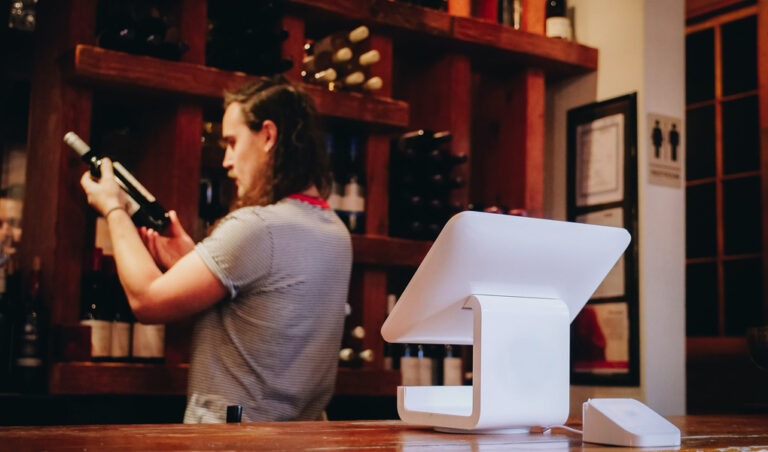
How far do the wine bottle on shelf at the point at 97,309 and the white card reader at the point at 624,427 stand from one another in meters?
1.61

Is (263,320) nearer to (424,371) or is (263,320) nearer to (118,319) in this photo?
(118,319)

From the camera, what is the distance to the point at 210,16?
10.2ft

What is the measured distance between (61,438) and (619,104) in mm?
A: 2652

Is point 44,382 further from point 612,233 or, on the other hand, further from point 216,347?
point 612,233

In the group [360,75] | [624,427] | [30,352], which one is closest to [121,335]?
[30,352]

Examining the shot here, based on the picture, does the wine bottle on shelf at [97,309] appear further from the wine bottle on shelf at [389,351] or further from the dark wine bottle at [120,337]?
the wine bottle on shelf at [389,351]

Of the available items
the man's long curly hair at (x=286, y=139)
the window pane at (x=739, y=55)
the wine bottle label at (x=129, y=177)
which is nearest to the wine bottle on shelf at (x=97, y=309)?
the wine bottle label at (x=129, y=177)

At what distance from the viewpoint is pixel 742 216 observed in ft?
14.7

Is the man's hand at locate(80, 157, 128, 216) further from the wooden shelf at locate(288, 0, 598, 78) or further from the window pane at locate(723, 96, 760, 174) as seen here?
the window pane at locate(723, 96, 760, 174)

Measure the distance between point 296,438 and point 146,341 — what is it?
146 centimetres

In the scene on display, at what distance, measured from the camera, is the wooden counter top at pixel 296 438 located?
3.91ft

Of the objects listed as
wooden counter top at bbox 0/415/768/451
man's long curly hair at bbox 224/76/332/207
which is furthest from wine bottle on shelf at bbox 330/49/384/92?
wooden counter top at bbox 0/415/768/451

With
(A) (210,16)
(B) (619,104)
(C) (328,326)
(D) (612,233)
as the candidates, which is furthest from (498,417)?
(B) (619,104)

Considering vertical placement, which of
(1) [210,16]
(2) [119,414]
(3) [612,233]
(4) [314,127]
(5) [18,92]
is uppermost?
(1) [210,16]
